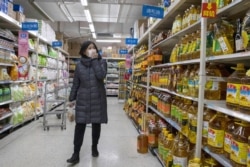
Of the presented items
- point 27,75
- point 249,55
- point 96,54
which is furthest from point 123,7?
point 249,55

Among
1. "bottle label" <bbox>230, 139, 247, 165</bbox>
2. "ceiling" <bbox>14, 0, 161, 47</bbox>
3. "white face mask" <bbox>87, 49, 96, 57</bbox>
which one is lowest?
"bottle label" <bbox>230, 139, 247, 165</bbox>

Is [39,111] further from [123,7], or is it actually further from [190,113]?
[190,113]

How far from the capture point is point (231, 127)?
5.95 ft

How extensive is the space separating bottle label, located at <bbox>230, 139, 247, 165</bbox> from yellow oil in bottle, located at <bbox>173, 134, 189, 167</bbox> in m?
0.86

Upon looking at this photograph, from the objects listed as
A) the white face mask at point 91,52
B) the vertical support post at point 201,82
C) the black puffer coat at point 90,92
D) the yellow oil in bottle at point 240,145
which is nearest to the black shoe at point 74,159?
the black puffer coat at point 90,92

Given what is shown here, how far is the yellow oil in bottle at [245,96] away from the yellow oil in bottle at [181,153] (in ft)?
3.43

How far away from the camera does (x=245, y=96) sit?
1.55 metres

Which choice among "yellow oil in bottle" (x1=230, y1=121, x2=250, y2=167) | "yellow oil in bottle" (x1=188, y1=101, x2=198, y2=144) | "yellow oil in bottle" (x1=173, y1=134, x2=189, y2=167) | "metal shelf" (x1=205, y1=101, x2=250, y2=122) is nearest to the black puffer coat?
"yellow oil in bottle" (x1=173, y1=134, x2=189, y2=167)

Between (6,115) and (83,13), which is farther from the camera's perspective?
(83,13)

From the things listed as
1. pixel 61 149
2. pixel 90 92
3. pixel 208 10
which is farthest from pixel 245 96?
pixel 61 149

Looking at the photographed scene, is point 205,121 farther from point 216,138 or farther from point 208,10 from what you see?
point 208,10

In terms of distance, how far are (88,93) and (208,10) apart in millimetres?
1926

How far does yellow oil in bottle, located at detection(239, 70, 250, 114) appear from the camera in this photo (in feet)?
5.00

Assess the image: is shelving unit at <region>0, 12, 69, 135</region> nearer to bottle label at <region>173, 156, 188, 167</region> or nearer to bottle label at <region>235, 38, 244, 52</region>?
bottle label at <region>173, 156, 188, 167</region>
